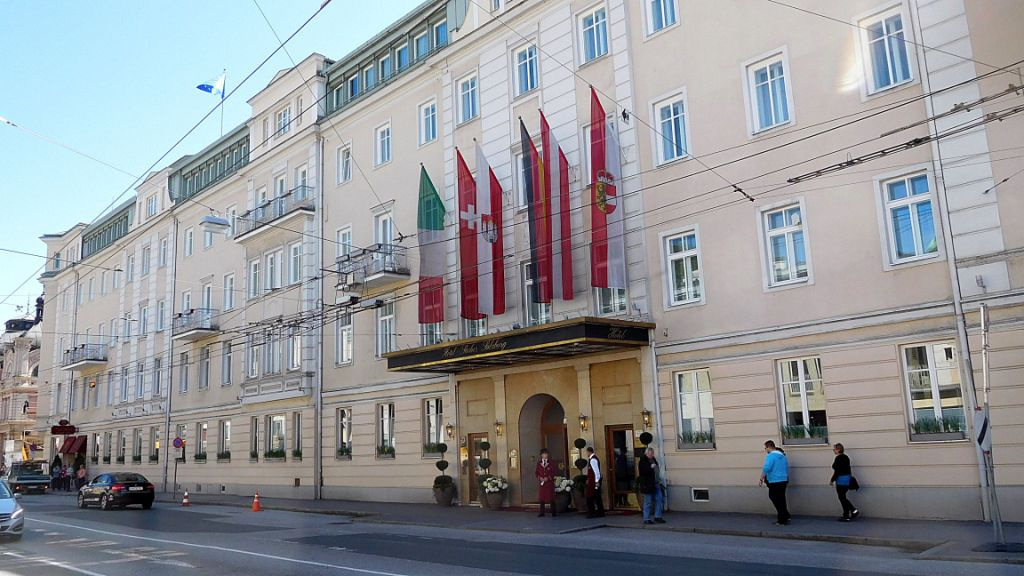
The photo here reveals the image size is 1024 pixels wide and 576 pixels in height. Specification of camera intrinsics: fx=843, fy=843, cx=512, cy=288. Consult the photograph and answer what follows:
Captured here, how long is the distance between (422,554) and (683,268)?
995 cm

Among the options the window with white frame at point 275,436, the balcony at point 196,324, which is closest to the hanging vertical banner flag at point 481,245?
the window with white frame at point 275,436

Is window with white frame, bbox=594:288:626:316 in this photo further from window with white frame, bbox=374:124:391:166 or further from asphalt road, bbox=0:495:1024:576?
window with white frame, bbox=374:124:391:166

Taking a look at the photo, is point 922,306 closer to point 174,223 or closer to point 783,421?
point 783,421

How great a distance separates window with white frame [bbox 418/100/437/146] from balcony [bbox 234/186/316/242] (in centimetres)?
694

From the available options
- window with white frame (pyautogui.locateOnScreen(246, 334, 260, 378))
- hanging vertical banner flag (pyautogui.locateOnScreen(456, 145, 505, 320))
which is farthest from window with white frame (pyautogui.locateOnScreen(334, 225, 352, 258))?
hanging vertical banner flag (pyautogui.locateOnScreen(456, 145, 505, 320))

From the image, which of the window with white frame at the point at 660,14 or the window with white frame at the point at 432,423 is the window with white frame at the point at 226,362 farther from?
the window with white frame at the point at 660,14

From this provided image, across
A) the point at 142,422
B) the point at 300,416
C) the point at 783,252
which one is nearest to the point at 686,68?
the point at 783,252

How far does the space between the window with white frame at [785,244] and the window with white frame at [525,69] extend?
357 inches

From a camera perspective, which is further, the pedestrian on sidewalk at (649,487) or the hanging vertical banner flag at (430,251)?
the hanging vertical banner flag at (430,251)

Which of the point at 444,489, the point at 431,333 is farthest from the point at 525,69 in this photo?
the point at 444,489

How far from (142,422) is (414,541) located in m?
34.0

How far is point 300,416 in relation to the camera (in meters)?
33.5

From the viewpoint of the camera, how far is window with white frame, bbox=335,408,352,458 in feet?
102

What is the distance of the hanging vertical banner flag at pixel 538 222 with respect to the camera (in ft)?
74.6
